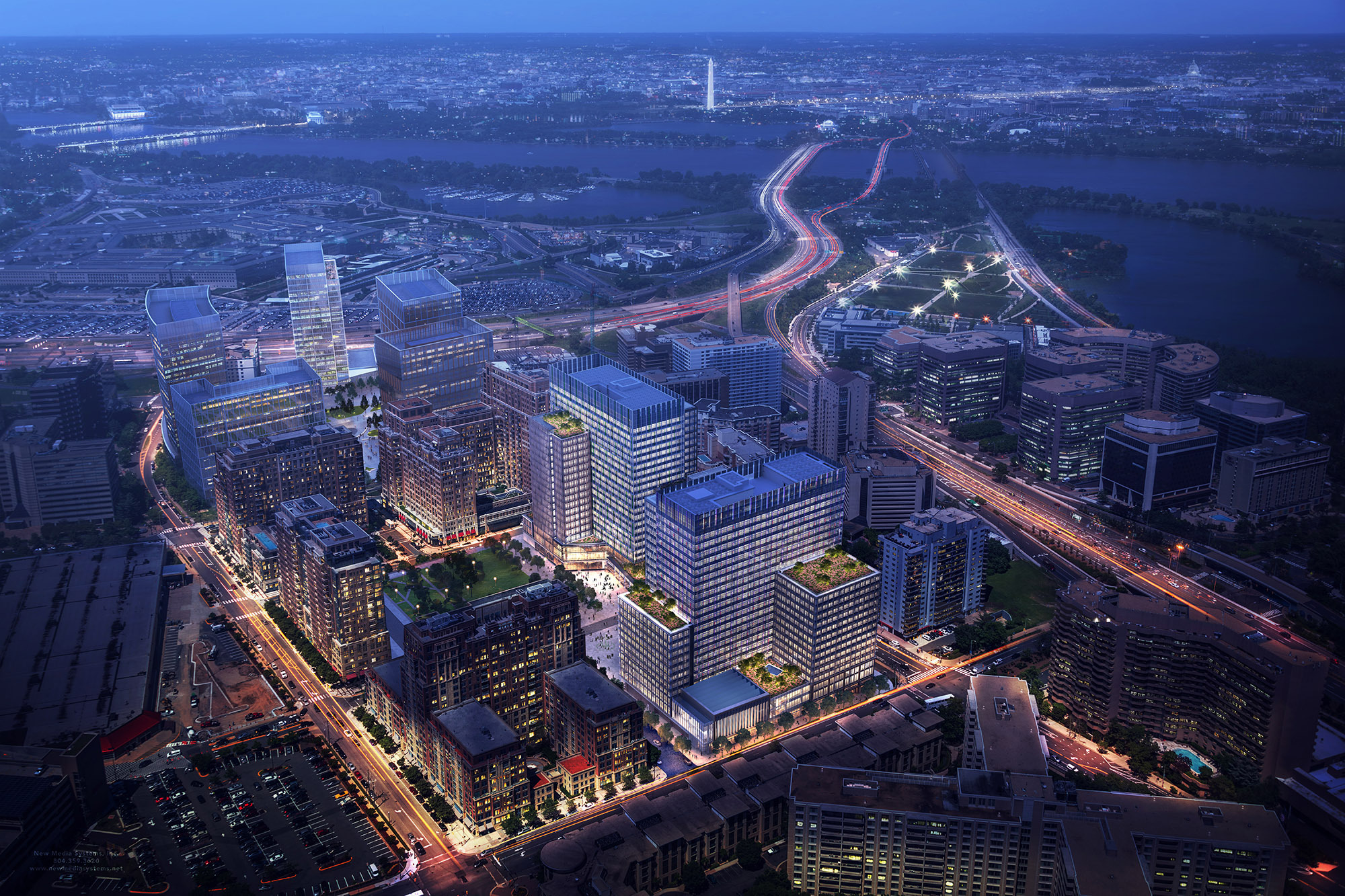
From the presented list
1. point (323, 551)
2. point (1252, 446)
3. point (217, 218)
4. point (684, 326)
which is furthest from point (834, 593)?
point (217, 218)

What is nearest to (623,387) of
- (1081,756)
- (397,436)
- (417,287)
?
(397,436)

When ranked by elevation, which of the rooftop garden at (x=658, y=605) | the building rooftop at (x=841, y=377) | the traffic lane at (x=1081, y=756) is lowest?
the traffic lane at (x=1081, y=756)

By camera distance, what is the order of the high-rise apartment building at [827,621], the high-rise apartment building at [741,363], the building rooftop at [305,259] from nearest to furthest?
the high-rise apartment building at [827,621] < the high-rise apartment building at [741,363] < the building rooftop at [305,259]

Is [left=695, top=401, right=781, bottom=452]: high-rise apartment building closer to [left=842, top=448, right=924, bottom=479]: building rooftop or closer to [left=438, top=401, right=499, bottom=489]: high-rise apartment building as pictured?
[left=842, top=448, right=924, bottom=479]: building rooftop

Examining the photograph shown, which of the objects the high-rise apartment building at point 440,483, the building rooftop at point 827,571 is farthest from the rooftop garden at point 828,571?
the high-rise apartment building at point 440,483

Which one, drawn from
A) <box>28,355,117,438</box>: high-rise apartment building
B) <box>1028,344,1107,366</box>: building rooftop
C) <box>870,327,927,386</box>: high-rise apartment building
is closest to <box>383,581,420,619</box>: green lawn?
<box>28,355,117,438</box>: high-rise apartment building

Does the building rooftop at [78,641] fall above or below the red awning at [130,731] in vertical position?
above

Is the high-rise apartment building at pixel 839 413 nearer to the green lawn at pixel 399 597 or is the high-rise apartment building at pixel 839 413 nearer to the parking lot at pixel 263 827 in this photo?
the green lawn at pixel 399 597

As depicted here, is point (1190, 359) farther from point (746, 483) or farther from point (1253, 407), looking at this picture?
point (746, 483)
